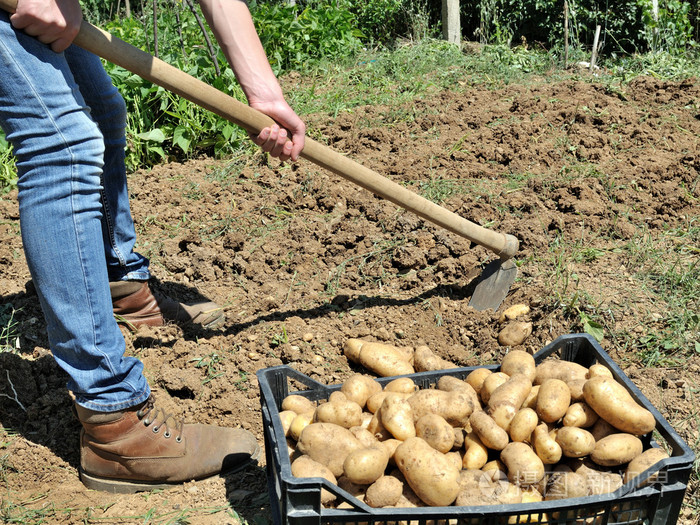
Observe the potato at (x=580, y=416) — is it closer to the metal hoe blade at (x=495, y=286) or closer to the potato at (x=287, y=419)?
the potato at (x=287, y=419)

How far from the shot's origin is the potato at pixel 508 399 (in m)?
1.83

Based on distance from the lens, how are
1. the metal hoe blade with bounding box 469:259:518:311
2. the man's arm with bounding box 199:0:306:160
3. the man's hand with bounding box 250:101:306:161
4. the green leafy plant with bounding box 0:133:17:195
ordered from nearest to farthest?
1. the man's arm with bounding box 199:0:306:160
2. the man's hand with bounding box 250:101:306:161
3. the metal hoe blade with bounding box 469:259:518:311
4. the green leafy plant with bounding box 0:133:17:195

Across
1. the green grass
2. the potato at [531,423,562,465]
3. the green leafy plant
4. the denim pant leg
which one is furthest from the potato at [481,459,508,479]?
the green leafy plant

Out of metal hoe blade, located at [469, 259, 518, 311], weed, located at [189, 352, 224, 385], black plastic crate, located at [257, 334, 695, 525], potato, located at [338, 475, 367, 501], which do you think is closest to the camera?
black plastic crate, located at [257, 334, 695, 525]

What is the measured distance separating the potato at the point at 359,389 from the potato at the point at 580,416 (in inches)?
23.1

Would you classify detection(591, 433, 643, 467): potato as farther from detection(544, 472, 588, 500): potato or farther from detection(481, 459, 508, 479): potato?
detection(481, 459, 508, 479): potato

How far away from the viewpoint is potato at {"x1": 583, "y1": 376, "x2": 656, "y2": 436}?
1.72 meters

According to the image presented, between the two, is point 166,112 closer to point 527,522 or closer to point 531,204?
point 531,204

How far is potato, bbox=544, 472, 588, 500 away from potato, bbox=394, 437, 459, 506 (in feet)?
0.84

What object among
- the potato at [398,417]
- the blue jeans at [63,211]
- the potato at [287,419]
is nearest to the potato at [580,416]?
the potato at [398,417]

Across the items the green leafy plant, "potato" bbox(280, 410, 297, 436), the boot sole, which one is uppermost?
the green leafy plant

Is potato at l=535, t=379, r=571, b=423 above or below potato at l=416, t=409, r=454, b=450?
above

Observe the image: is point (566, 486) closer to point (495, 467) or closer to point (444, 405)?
point (495, 467)

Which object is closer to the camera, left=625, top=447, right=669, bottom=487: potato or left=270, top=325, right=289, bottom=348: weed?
left=625, top=447, right=669, bottom=487: potato
